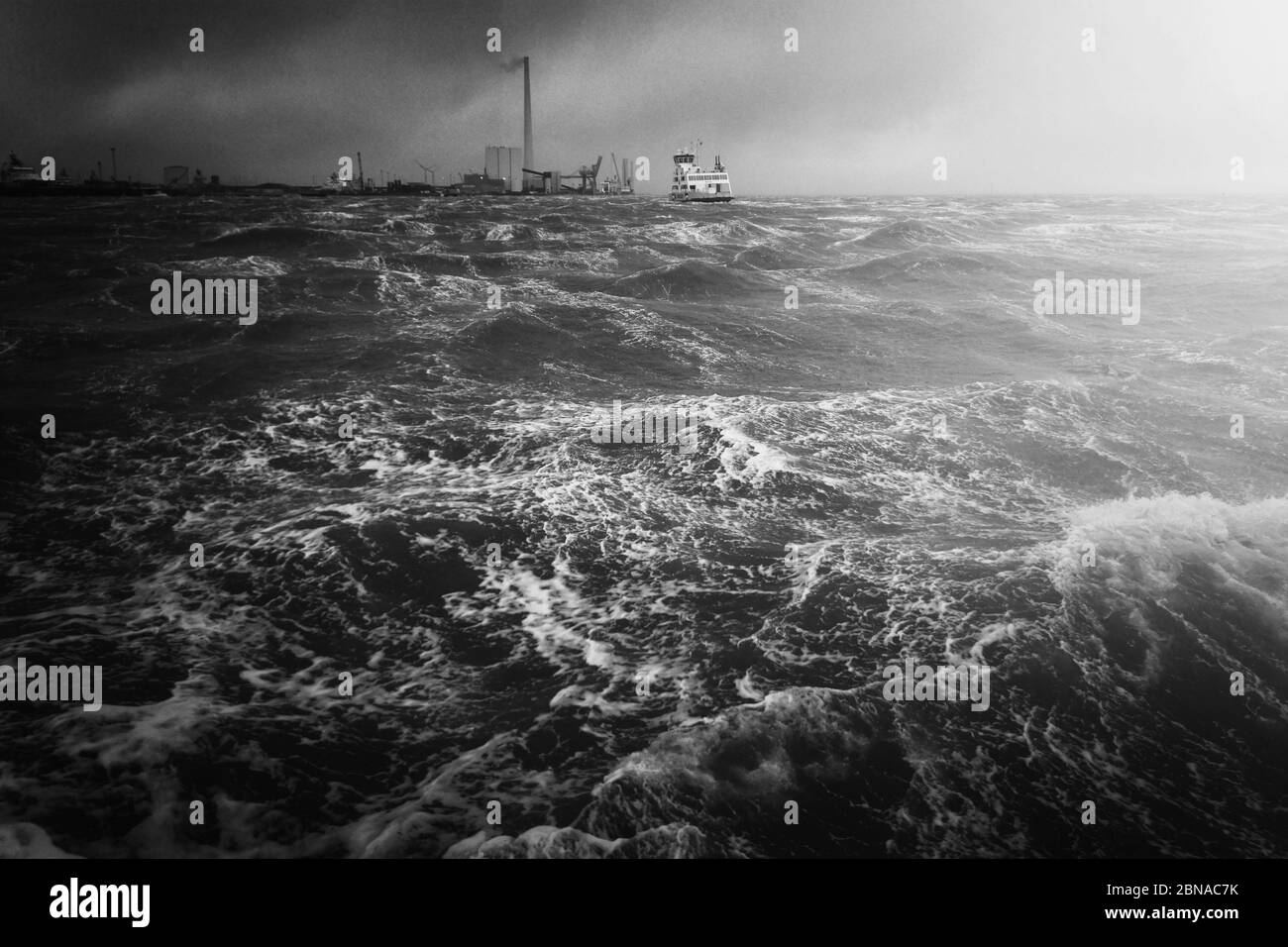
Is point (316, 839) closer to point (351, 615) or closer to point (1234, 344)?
point (351, 615)

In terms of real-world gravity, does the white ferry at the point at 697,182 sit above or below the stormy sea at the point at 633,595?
above

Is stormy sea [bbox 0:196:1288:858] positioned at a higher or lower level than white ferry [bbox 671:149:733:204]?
lower

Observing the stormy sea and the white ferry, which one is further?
the white ferry

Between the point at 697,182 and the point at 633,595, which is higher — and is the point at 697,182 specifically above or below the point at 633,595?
above

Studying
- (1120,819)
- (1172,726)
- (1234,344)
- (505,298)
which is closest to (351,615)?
(1120,819)

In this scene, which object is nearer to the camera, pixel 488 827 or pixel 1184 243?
pixel 488 827
